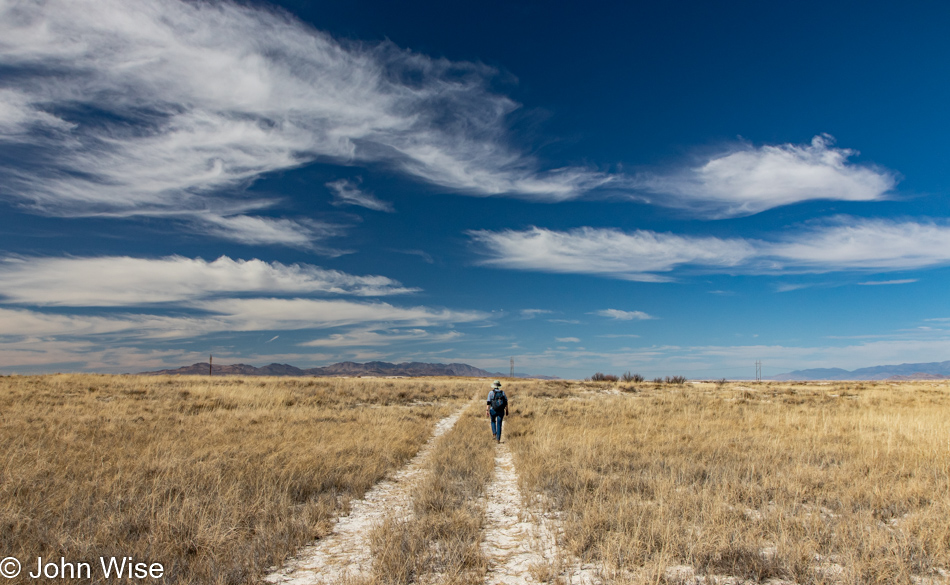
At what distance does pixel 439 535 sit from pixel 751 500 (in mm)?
5655

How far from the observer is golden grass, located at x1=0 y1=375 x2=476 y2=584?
5840mm

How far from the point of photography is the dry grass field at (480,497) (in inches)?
221

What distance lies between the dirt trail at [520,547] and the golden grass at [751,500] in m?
0.30

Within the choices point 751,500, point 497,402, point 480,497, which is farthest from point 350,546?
point 497,402

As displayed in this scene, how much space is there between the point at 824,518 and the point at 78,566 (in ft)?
34.3

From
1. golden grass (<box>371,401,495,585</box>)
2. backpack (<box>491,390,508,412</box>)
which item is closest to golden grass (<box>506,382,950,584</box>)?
backpack (<box>491,390,508,412</box>)

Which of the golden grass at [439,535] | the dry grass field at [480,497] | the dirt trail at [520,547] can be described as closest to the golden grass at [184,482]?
the dry grass field at [480,497]

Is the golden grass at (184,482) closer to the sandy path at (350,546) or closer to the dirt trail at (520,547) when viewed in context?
the sandy path at (350,546)

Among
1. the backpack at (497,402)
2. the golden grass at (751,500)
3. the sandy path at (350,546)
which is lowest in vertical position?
the sandy path at (350,546)

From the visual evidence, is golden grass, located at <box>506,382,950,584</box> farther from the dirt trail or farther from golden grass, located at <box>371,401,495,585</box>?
golden grass, located at <box>371,401,495,585</box>

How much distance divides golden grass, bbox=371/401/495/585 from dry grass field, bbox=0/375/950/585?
0.03 metres

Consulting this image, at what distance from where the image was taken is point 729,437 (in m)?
14.7

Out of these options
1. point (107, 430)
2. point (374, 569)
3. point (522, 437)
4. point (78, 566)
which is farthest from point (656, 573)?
point (107, 430)

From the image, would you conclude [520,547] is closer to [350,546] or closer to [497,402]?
[350,546]
